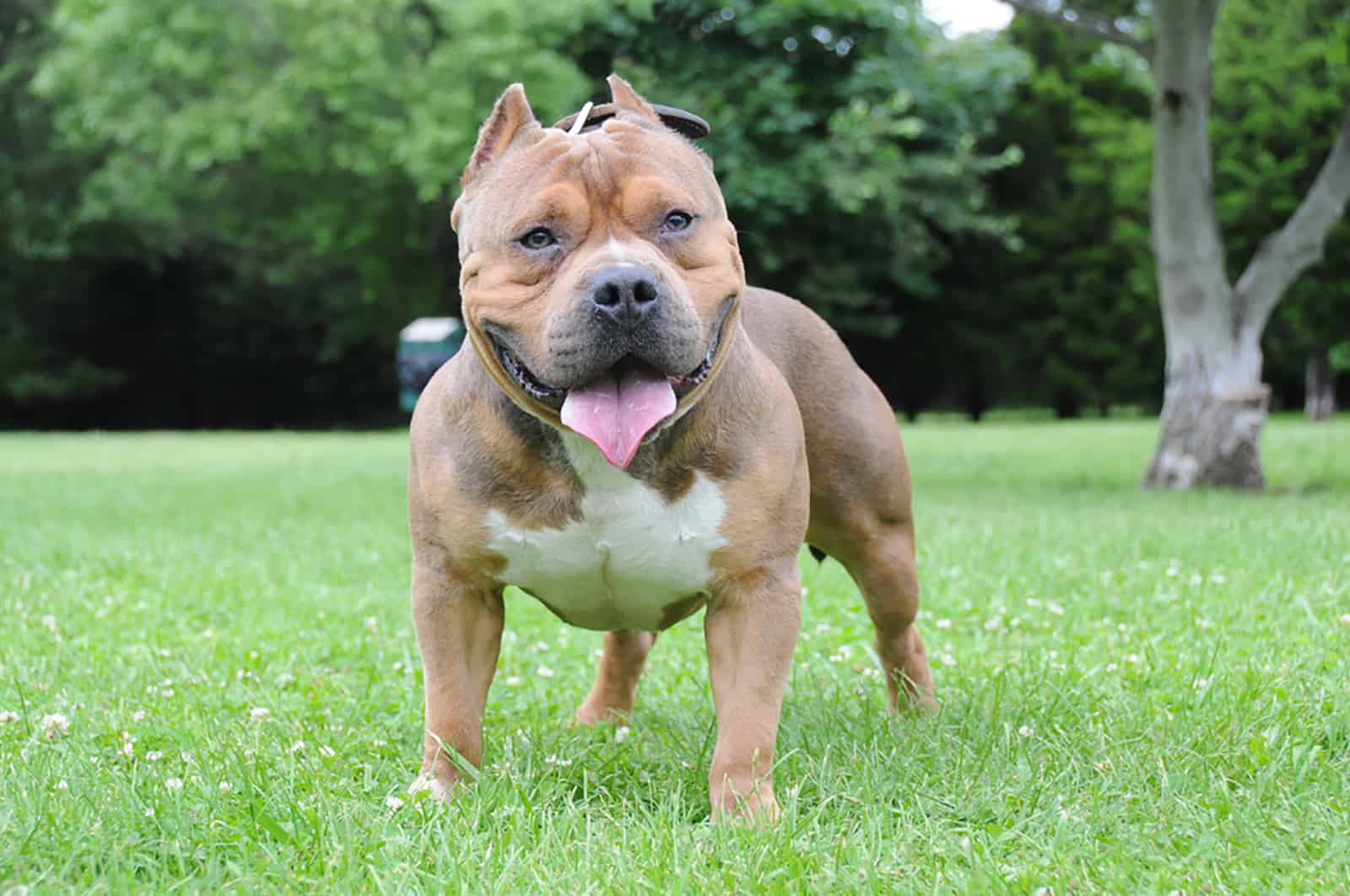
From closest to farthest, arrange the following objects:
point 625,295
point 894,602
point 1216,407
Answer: point 625,295, point 894,602, point 1216,407

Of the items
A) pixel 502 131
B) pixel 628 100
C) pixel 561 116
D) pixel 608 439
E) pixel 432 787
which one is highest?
pixel 561 116

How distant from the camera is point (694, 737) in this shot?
3.83m

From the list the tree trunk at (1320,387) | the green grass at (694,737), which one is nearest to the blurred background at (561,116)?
the tree trunk at (1320,387)

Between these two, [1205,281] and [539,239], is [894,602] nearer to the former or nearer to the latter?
[539,239]

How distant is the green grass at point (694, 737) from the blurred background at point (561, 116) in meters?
5.88

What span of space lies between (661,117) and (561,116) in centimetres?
1604

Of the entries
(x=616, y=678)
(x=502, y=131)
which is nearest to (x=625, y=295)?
(x=502, y=131)

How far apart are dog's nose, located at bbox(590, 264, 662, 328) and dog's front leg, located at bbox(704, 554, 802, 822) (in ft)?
2.47

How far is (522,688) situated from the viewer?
191 inches

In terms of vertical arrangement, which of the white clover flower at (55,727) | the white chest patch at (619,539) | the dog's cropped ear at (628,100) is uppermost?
the dog's cropped ear at (628,100)

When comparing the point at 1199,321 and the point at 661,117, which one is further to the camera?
the point at 1199,321

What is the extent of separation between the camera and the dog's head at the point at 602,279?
2.86 m

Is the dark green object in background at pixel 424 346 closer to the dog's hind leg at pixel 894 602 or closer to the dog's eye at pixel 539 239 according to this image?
the dog's hind leg at pixel 894 602

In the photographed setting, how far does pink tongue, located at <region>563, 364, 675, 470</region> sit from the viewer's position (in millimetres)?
2904
